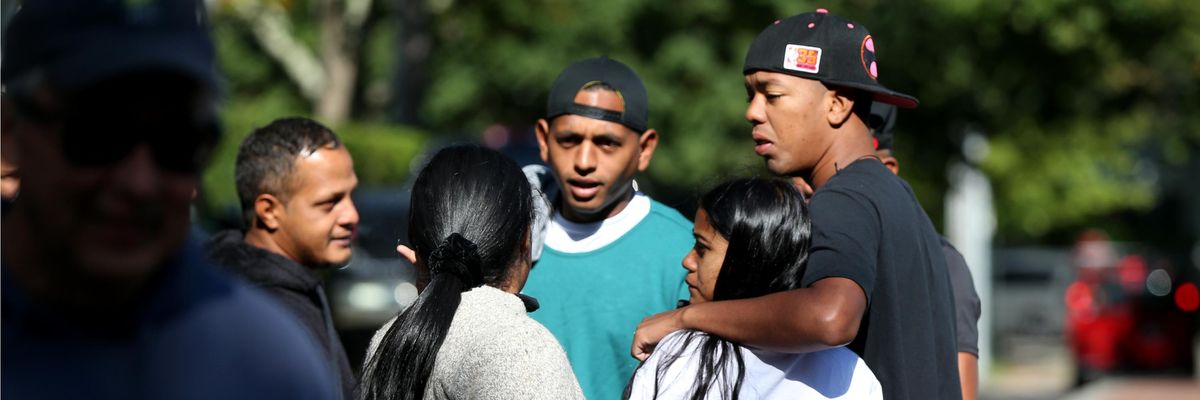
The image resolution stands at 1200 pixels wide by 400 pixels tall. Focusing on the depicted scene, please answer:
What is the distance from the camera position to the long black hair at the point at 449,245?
2809 millimetres

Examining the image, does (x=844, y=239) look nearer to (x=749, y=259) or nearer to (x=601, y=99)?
(x=749, y=259)

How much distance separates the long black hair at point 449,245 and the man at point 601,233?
36.4 inches

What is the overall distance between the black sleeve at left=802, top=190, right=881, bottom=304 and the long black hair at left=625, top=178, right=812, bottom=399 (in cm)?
3

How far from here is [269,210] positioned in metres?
3.84

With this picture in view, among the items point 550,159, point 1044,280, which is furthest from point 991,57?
point 1044,280

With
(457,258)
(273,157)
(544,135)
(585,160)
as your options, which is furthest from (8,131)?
(544,135)

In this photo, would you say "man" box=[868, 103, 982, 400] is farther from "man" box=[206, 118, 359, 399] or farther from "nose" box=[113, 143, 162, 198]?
"nose" box=[113, 143, 162, 198]

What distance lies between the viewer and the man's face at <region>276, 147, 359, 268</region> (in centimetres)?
382

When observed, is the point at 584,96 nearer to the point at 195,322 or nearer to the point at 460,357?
the point at 460,357

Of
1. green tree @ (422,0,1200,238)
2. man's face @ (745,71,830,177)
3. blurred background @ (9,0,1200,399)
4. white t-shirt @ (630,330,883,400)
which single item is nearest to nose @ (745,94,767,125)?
man's face @ (745,71,830,177)

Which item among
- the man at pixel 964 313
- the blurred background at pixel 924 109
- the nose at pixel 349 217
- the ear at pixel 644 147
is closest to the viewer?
the nose at pixel 349 217

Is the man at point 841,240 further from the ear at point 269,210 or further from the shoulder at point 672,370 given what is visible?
the ear at point 269,210

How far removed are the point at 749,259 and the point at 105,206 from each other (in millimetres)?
1779

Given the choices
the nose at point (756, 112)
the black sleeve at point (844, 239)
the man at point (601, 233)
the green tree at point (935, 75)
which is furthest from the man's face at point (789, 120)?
the man at point (601, 233)
